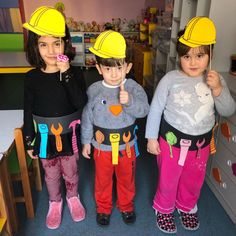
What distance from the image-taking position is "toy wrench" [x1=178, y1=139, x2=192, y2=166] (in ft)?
3.92

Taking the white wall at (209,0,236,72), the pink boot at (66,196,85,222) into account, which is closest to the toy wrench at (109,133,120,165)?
the pink boot at (66,196,85,222)

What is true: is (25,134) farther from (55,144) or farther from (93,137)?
(93,137)

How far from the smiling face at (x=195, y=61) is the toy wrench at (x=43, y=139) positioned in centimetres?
67

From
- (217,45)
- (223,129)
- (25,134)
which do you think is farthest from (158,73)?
(25,134)

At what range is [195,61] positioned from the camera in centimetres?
108

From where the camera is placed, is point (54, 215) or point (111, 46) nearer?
point (111, 46)

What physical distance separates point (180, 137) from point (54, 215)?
30.8 inches

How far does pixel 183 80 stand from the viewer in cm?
114

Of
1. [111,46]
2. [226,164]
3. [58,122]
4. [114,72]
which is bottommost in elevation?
[226,164]

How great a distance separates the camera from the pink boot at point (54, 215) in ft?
4.48

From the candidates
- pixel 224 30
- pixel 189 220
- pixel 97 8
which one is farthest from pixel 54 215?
pixel 97 8

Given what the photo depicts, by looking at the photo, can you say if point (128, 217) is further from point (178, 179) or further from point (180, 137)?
point (180, 137)

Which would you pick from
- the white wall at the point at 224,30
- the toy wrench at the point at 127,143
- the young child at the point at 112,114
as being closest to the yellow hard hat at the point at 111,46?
the young child at the point at 112,114

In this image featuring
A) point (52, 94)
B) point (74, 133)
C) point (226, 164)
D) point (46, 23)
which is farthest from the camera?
point (226, 164)
